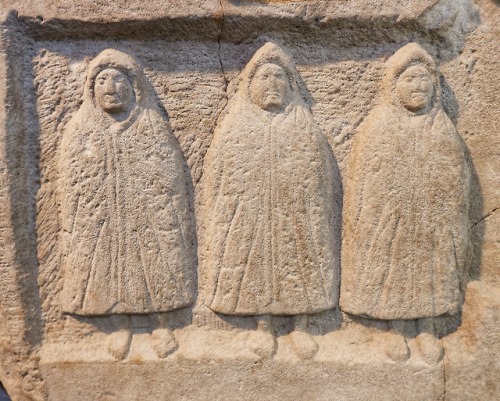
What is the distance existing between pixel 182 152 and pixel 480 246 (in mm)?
1269

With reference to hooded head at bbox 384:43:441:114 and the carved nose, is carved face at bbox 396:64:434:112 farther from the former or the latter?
the carved nose

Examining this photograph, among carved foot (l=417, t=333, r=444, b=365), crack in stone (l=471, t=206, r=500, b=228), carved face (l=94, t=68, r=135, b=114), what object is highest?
carved face (l=94, t=68, r=135, b=114)

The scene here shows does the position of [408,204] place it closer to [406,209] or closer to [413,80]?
[406,209]

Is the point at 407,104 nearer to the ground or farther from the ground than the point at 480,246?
farther from the ground

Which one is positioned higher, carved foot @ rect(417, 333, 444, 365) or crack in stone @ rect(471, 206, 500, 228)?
crack in stone @ rect(471, 206, 500, 228)

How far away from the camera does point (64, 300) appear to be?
5.96 ft

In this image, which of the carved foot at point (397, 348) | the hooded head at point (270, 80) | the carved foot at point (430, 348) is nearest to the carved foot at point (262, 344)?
the carved foot at point (397, 348)

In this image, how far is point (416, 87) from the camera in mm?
1752

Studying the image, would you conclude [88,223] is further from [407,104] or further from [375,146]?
[407,104]

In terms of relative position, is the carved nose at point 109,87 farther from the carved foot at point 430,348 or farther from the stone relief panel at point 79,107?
the carved foot at point 430,348

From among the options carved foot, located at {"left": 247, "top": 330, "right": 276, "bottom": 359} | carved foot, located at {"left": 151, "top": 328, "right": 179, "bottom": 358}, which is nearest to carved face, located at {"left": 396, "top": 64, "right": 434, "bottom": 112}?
carved foot, located at {"left": 247, "top": 330, "right": 276, "bottom": 359}

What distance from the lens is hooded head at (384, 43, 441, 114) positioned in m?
1.75

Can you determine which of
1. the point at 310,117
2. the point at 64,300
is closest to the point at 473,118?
the point at 310,117

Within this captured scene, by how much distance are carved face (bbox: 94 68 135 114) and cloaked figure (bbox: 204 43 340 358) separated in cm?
38
